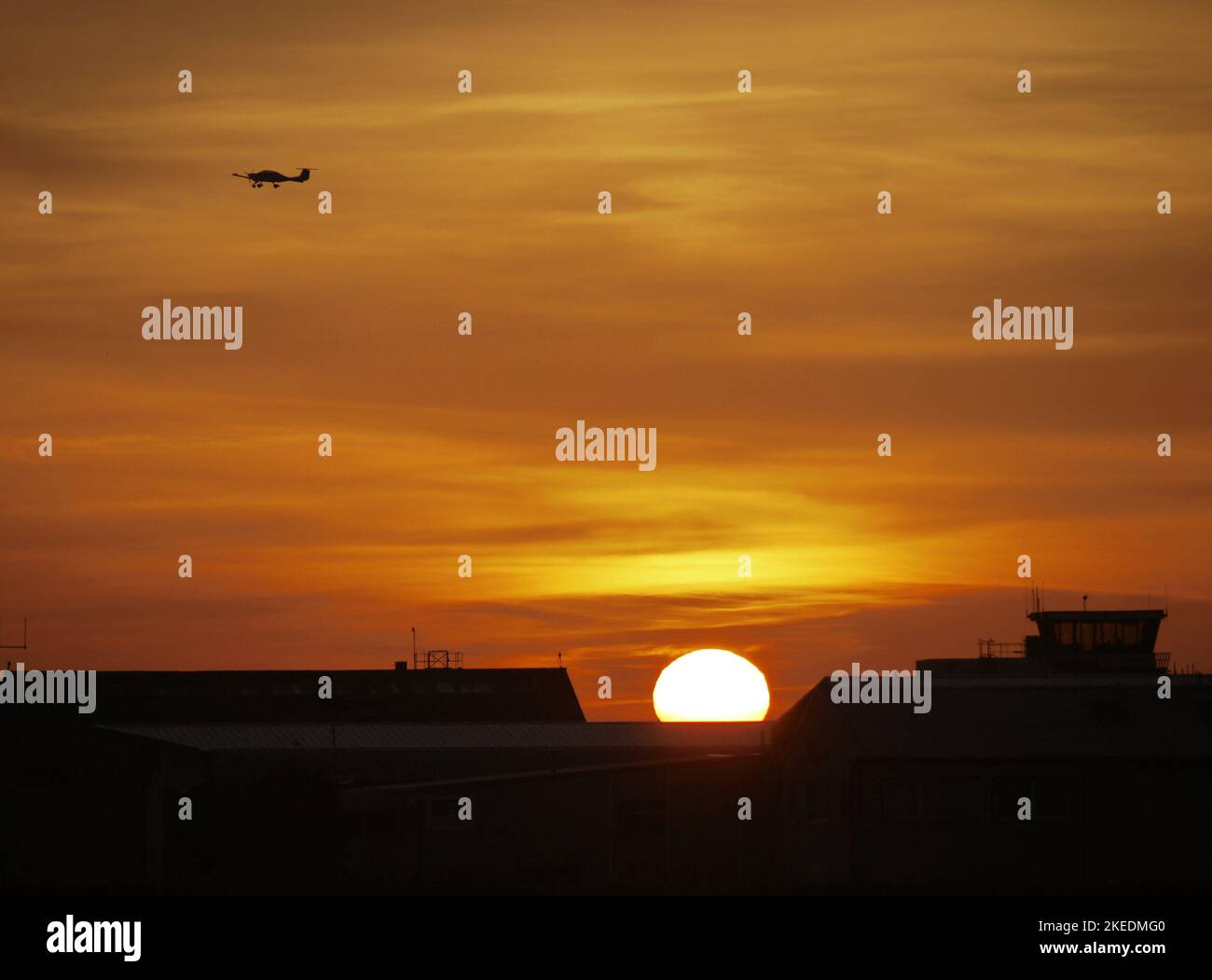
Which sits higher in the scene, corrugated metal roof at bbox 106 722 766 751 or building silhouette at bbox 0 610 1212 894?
corrugated metal roof at bbox 106 722 766 751

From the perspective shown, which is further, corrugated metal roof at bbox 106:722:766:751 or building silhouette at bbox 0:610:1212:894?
corrugated metal roof at bbox 106:722:766:751

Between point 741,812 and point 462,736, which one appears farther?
point 462,736

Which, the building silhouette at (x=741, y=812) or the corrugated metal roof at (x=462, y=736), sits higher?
the corrugated metal roof at (x=462, y=736)

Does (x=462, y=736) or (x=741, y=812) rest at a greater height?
(x=462, y=736)
